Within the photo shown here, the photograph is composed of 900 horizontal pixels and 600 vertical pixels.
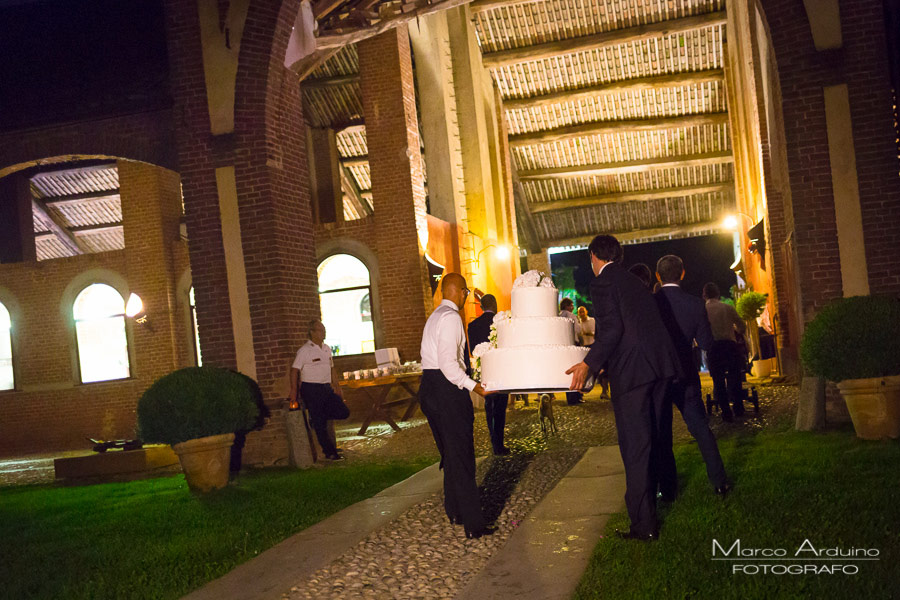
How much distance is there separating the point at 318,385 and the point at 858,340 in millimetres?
6267

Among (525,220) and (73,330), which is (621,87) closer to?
(525,220)

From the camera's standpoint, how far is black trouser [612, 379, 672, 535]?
522cm

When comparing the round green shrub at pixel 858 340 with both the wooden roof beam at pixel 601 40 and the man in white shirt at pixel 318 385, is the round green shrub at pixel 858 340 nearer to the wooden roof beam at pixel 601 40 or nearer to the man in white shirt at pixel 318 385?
the man in white shirt at pixel 318 385

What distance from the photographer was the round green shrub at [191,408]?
912 cm

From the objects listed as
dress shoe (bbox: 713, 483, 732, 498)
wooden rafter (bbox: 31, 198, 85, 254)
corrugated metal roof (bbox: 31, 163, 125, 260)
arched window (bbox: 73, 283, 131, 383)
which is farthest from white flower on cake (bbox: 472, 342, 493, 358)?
wooden rafter (bbox: 31, 198, 85, 254)

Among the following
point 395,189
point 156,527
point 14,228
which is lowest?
point 156,527

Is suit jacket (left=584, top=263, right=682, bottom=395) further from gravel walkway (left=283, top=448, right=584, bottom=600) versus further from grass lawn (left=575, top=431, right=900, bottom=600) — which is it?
gravel walkway (left=283, top=448, right=584, bottom=600)

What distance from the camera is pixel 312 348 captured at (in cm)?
1109

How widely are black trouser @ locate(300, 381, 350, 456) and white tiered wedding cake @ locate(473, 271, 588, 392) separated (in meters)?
5.25

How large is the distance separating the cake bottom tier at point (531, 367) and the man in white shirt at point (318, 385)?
5413 mm

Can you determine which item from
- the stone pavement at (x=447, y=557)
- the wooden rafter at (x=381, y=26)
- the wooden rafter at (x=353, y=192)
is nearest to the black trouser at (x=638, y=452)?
the stone pavement at (x=447, y=557)

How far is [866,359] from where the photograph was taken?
8.27 metres

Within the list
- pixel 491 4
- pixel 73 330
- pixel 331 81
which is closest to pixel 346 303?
pixel 331 81

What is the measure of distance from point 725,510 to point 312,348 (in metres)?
6.46
